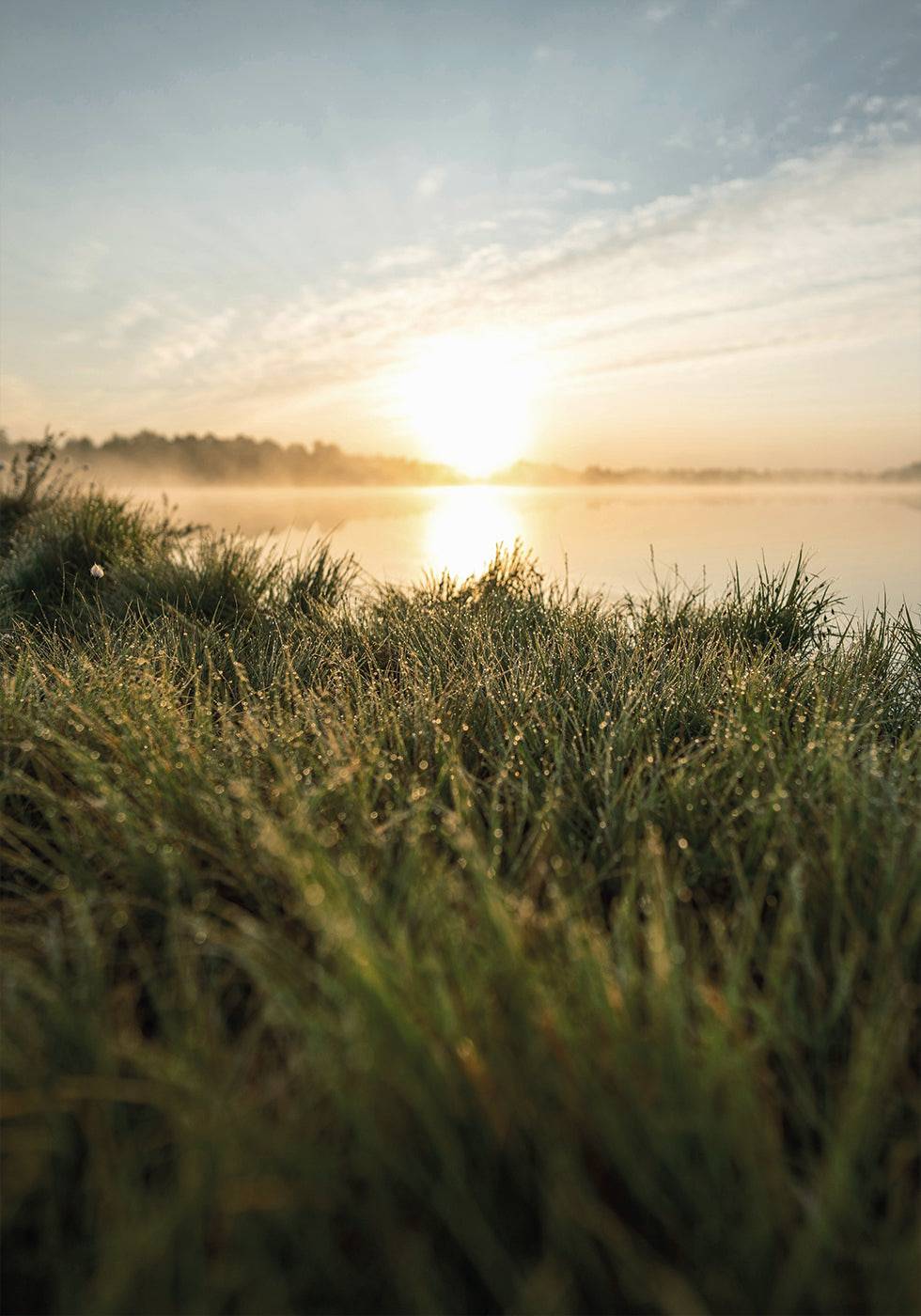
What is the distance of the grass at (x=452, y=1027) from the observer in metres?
1.09

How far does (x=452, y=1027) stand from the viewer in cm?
124

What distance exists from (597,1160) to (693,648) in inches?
104

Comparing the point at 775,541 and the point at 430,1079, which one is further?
the point at 775,541

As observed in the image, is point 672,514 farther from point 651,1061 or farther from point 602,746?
point 651,1061

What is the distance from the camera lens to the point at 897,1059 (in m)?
1.31

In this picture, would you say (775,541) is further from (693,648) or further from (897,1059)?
(897,1059)

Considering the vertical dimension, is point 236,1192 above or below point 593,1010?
below

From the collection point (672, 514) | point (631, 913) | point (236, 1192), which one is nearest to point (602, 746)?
point (631, 913)

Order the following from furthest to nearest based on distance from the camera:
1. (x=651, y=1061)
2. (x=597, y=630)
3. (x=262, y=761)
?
(x=597, y=630) → (x=262, y=761) → (x=651, y=1061)

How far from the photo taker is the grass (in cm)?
109

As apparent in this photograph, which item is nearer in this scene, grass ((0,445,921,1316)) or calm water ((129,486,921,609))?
grass ((0,445,921,1316))

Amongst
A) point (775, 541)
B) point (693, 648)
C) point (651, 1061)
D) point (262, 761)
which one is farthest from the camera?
point (775, 541)

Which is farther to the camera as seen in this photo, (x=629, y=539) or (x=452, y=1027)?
(x=629, y=539)

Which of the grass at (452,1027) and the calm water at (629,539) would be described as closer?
the grass at (452,1027)
